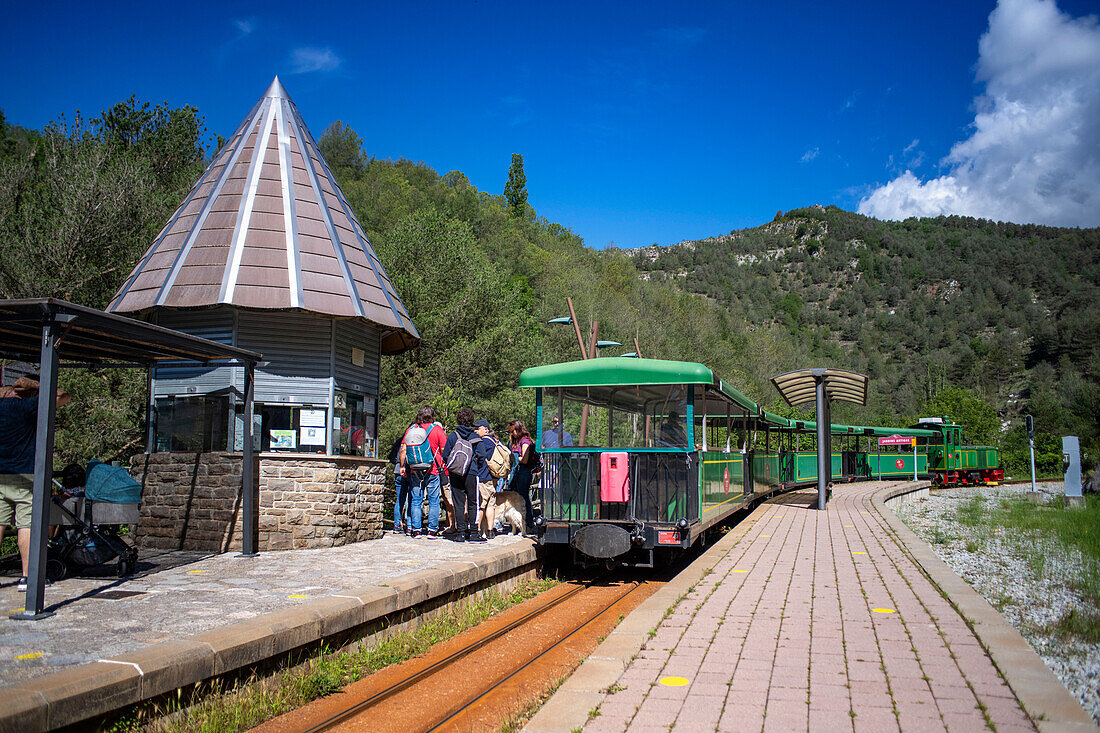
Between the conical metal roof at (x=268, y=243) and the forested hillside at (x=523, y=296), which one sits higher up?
the forested hillside at (x=523, y=296)

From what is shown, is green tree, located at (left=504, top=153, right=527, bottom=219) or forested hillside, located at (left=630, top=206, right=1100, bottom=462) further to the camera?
forested hillside, located at (left=630, top=206, right=1100, bottom=462)

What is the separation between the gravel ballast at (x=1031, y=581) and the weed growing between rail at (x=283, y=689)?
16.4ft

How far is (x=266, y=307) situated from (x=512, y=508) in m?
4.87

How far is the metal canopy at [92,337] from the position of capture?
635 centimetres

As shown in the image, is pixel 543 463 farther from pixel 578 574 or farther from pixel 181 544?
pixel 181 544

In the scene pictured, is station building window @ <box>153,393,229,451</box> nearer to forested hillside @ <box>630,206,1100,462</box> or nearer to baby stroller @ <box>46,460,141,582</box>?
baby stroller @ <box>46,460,141,582</box>

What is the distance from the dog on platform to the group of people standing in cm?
9

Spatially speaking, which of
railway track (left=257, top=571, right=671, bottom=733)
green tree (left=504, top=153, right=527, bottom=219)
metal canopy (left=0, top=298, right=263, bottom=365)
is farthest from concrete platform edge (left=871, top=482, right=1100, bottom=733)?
green tree (left=504, top=153, right=527, bottom=219)

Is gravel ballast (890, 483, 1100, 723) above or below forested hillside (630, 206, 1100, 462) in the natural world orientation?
Answer: below

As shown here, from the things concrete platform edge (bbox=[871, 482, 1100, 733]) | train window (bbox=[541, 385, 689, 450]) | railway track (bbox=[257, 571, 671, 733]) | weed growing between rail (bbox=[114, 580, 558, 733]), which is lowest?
railway track (bbox=[257, 571, 671, 733])

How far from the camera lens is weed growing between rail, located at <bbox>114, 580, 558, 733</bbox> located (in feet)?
15.7

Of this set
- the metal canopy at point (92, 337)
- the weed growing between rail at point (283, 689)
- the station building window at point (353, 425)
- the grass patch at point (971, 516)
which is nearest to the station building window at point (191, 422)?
the metal canopy at point (92, 337)

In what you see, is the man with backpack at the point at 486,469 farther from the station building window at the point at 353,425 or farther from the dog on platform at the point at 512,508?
the station building window at the point at 353,425

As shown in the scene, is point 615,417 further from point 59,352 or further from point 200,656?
point 200,656
